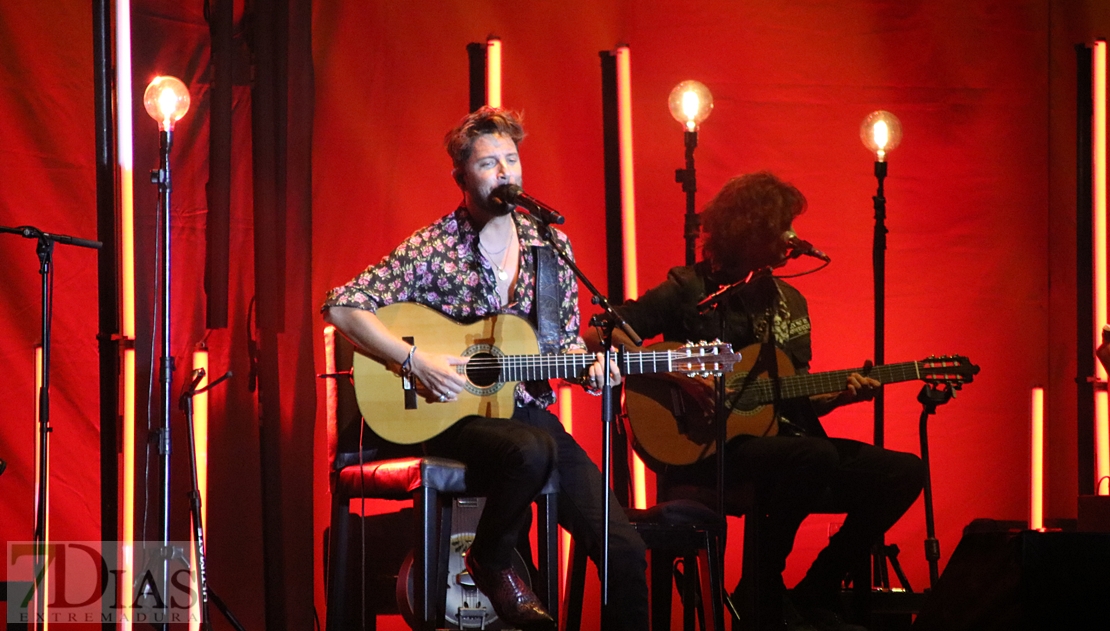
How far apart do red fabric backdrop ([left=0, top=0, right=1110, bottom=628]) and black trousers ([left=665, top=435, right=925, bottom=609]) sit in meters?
1.11

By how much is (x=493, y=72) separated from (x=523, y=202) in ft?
6.17

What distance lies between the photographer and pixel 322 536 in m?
4.80

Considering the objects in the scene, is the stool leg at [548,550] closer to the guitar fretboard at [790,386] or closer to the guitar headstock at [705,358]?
the guitar headstock at [705,358]

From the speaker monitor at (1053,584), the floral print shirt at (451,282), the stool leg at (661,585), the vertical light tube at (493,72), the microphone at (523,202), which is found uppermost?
the vertical light tube at (493,72)

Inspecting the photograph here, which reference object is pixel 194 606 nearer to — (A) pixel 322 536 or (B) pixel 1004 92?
(A) pixel 322 536

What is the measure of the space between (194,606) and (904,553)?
3.37 meters

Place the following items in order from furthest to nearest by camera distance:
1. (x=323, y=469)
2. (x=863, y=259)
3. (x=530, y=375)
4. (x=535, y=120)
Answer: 1. (x=863, y=259)
2. (x=535, y=120)
3. (x=323, y=469)
4. (x=530, y=375)

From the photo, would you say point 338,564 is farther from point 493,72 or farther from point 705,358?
point 493,72

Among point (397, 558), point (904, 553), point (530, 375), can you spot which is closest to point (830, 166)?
point (904, 553)

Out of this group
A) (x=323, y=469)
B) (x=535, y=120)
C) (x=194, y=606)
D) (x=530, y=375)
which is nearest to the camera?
(x=530, y=375)

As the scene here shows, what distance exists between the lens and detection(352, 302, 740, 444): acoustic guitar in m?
3.80

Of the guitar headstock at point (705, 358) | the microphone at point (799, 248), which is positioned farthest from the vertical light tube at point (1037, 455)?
the guitar headstock at point (705, 358)

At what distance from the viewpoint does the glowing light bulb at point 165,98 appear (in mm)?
4070

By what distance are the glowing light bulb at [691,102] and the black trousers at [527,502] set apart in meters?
1.77
